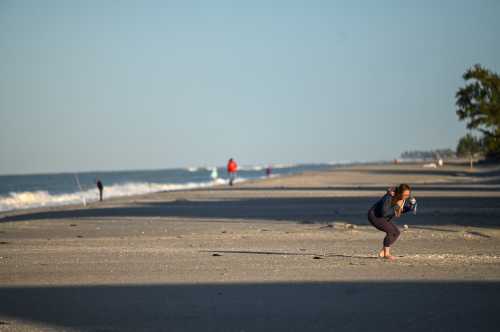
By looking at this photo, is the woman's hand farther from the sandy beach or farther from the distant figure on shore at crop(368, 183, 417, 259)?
the sandy beach

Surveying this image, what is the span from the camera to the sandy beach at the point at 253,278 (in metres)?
7.88

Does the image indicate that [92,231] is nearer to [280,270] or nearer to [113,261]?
Result: [113,261]

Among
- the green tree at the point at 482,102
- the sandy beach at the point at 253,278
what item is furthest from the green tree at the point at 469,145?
the sandy beach at the point at 253,278

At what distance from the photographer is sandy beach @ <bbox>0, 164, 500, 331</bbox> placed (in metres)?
7.88

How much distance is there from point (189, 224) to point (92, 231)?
2.79 m

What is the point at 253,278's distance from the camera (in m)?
10.5

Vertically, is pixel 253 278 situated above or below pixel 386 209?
below

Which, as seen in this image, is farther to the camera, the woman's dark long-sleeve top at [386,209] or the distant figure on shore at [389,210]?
the woman's dark long-sleeve top at [386,209]

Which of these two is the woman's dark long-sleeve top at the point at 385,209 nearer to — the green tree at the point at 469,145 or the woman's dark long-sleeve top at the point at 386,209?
the woman's dark long-sleeve top at the point at 386,209

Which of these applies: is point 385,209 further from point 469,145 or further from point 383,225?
point 469,145

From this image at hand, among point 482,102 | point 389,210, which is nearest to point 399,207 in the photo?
point 389,210

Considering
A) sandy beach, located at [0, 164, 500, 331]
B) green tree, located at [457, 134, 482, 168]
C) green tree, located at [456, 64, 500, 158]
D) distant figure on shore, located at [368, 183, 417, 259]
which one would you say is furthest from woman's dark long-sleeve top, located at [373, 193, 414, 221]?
green tree, located at [457, 134, 482, 168]

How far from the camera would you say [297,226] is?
19188mm

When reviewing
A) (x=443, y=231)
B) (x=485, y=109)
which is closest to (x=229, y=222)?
(x=443, y=231)
